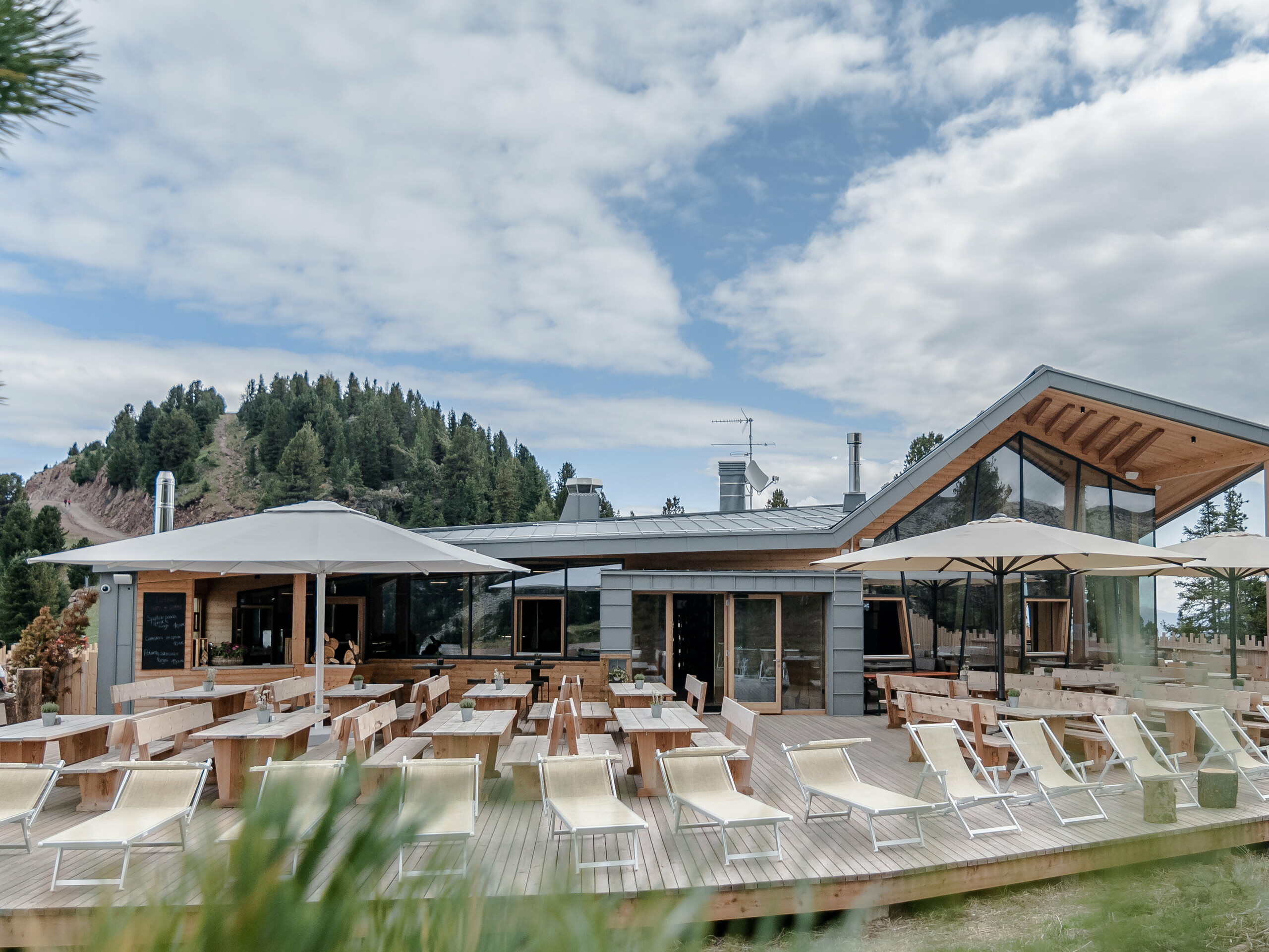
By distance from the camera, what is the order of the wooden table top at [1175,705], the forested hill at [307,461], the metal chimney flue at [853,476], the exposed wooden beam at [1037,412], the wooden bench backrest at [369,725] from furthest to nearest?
the forested hill at [307,461], the metal chimney flue at [853,476], the exposed wooden beam at [1037,412], the wooden table top at [1175,705], the wooden bench backrest at [369,725]

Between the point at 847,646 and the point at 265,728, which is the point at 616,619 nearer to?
the point at 847,646

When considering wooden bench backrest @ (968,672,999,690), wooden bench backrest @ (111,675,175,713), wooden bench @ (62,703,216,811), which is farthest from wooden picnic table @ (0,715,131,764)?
wooden bench backrest @ (968,672,999,690)

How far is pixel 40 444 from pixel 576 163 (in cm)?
2289

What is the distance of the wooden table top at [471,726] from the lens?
24.6 ft

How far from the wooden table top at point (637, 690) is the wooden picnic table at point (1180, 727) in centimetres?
541

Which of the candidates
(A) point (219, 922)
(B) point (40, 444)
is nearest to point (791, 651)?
(B) point (40, 444)

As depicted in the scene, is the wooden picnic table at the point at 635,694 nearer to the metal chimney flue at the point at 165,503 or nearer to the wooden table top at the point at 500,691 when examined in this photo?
the wooden table top at the point at 500,691

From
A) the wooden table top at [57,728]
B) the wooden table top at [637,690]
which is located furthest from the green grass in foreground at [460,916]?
the wooden table top at [637,690]

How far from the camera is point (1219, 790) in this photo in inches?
289

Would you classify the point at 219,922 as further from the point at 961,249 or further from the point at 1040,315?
the point at 1040,315

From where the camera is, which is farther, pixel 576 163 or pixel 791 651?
pixel 576 163

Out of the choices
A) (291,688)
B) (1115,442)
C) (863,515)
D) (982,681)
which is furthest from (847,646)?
(291,688)

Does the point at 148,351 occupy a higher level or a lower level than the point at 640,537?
higher

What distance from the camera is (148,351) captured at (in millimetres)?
81000
